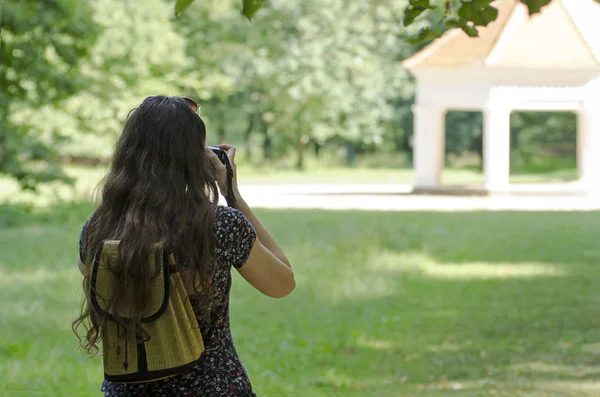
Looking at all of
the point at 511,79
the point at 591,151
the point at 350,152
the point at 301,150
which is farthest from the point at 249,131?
the point at 591,151

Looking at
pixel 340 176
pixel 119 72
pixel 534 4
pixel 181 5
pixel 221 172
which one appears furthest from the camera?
pixel 340 176

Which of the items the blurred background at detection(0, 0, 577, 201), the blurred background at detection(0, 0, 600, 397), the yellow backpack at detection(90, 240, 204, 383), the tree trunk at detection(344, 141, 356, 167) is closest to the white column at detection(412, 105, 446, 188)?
the blurred background at detection(0, 0, 600, 397)

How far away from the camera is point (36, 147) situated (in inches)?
826

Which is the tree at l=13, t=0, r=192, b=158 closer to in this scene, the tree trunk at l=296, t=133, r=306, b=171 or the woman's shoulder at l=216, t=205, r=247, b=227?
the tree trunk at l=296, t=133, r=306, b=171

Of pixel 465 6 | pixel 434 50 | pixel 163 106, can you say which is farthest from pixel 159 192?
pixel 434 50

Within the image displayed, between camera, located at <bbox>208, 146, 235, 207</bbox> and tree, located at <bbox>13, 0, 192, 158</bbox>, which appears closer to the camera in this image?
camera, located at <bbox>208, 146, 235, 207</bbox>

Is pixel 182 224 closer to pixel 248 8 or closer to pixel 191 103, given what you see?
pixel 191 103

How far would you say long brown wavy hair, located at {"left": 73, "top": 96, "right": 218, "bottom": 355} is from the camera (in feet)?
8.61

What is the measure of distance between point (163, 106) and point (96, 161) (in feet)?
154

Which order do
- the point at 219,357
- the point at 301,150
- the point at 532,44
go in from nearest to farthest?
the point at 219,357 → the point at 532,44 → the point at 301,150

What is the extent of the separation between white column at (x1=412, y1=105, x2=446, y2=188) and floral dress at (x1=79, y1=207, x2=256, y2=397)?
26406 mm

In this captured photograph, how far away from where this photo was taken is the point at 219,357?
109 inches

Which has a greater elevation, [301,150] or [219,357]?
[301,150]

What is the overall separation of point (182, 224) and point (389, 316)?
792cm
